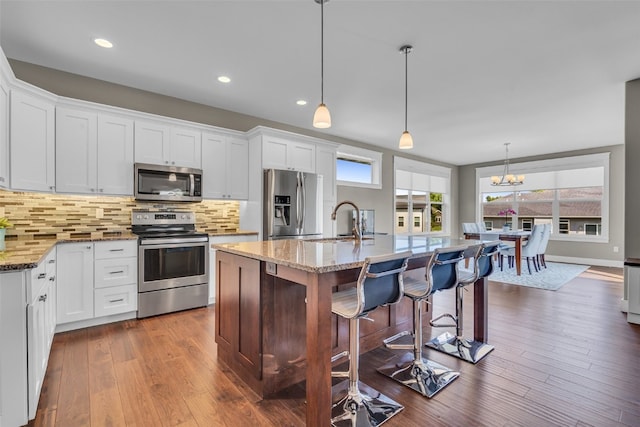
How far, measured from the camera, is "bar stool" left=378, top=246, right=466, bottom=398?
2.04m

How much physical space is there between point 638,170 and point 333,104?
371 centimetres

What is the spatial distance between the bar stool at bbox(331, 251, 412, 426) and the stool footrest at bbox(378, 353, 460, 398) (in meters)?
0.25

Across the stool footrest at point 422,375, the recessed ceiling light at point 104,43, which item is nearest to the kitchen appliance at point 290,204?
the recessed ceiling light at point 104,43

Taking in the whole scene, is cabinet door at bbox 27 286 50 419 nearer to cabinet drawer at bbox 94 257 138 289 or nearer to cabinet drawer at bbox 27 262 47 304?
cabinet drawer at bbox 27 262 47 304

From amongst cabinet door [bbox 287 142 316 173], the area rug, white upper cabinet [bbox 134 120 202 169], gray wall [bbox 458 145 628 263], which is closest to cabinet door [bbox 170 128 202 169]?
white upper cabinet [bbox 134 120 202 169]

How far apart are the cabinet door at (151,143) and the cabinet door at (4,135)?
107 cm

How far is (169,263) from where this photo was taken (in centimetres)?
354

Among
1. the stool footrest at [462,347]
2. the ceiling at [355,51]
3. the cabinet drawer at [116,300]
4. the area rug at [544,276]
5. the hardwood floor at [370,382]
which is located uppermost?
the ceiling at [355,51]

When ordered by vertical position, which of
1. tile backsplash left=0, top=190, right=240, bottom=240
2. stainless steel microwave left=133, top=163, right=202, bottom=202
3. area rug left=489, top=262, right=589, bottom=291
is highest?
stainless steel microwave left=133, top=163, right=202, bottom=202

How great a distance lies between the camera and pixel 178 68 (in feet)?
10.6

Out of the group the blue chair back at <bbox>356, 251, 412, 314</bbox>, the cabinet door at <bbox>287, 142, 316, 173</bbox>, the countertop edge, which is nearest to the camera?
the countertop edge

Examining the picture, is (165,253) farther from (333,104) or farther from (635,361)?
(635,361)

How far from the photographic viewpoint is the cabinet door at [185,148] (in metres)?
3.82

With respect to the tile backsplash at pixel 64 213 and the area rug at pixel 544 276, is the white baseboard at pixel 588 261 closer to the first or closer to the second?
the area rug at pixel 544 276
